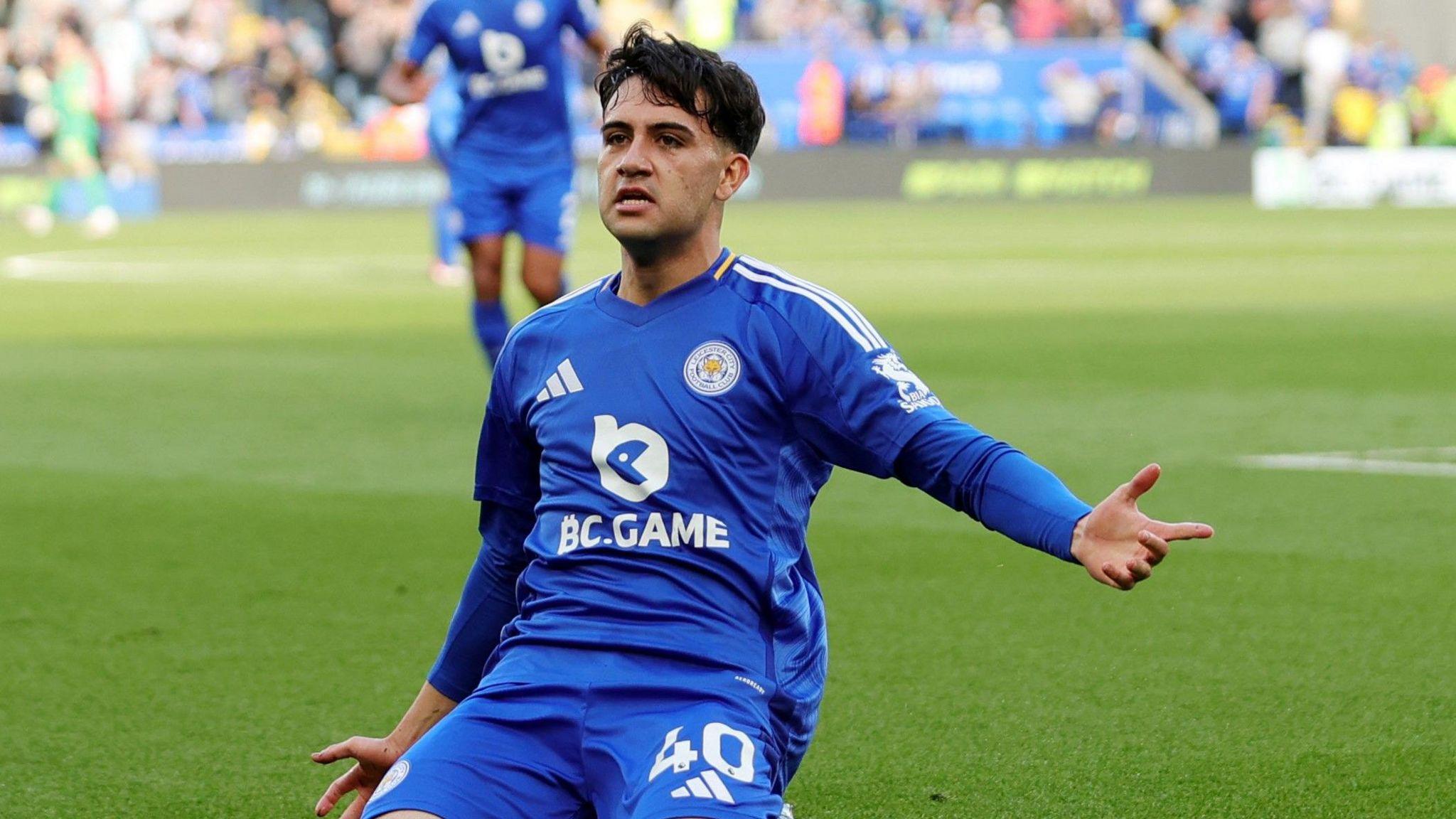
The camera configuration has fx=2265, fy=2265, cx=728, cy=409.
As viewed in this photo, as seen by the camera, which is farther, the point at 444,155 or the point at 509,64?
the point at 444,155

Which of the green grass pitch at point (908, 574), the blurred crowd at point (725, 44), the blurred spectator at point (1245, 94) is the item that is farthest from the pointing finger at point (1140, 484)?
the blurred spectator at point (1245, 94)

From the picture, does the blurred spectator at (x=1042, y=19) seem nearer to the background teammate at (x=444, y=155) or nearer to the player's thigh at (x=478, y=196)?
the background teammate at (x=444, y=155)

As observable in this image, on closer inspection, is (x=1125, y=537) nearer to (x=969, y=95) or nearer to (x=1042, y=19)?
(x=969, y=95)

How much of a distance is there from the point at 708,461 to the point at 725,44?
3567 cm

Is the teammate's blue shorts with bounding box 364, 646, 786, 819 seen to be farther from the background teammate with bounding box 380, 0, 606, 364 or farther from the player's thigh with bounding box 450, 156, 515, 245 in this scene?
the player's thigh with bounding box 450, 156, 515, 245

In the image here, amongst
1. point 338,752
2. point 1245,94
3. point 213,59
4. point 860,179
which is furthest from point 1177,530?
point 213,59

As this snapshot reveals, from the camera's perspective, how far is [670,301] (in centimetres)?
362

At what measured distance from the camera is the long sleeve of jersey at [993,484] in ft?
10.6

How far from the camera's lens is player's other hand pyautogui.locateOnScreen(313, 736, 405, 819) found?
363cm

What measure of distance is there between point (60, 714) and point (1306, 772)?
9.01ft

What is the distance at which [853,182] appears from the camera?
35188 mm

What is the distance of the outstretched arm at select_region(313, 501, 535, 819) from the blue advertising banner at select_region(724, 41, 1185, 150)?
3325 cm

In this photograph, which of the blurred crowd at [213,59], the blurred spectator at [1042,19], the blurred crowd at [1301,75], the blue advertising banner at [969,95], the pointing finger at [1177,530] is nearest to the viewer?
the pointing finger at [1177,530]

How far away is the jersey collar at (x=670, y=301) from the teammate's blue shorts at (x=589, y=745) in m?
0.56
